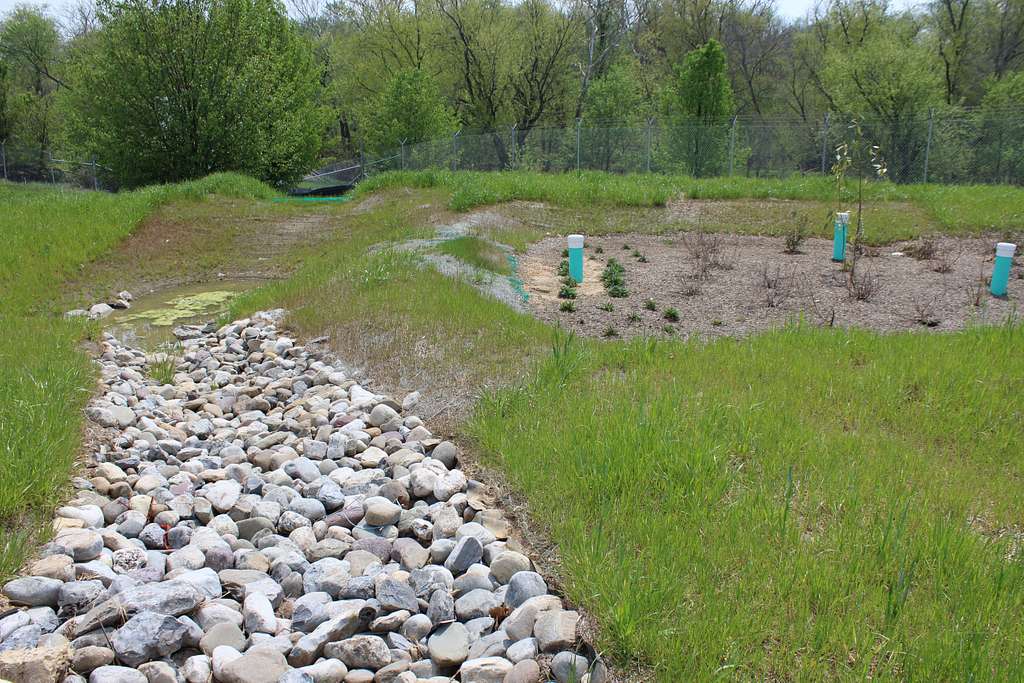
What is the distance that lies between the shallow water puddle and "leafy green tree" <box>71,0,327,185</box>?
34.1 feet

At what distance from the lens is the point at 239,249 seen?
540 inches

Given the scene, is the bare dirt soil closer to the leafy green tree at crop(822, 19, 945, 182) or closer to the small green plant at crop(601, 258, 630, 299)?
the small green plant at crop(601, 258, 630, 299)

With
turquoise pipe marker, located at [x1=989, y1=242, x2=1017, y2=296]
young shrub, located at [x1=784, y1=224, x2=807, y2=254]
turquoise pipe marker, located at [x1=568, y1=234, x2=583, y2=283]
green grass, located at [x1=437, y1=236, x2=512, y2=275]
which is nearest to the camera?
turquoise pipe marker, located at [x1=989, y1=242, x2=1017, y2=296]

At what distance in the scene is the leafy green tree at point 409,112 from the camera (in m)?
29.4

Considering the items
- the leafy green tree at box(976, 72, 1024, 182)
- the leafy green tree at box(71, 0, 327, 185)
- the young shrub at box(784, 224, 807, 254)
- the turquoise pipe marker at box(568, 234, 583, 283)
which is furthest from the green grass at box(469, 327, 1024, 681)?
the leafy green tree at box(976, 72, 1024, 182)

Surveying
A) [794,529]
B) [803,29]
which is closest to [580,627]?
[794,529]

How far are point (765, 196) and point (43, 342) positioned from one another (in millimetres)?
14145

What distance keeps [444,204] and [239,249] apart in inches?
156

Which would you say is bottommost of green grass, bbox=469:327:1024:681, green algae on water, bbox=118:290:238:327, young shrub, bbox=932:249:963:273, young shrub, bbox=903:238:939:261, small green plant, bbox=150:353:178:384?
small green plant, bbox=150:353:178:384

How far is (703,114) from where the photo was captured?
26922mm

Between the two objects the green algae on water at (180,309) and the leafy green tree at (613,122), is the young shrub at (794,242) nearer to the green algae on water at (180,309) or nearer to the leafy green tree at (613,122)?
the green algae on water at (180,309)

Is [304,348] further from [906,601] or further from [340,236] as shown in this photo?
[340,236]

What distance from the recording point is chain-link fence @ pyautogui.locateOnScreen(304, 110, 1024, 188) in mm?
21250

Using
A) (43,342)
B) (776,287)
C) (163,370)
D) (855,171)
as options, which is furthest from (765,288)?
(855,171)
